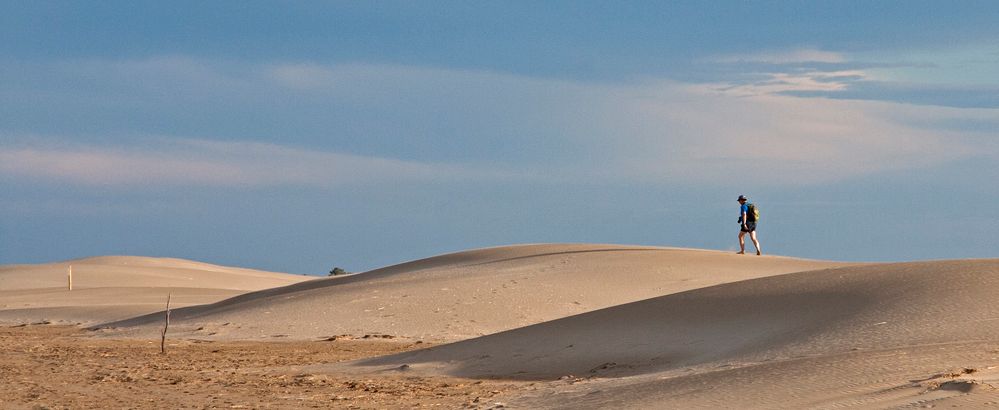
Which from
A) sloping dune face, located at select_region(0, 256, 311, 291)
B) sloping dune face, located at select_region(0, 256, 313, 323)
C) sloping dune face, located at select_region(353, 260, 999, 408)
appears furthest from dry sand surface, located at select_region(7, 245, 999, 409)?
sloping dune face, located at select_region(0, 256, 311, 291)

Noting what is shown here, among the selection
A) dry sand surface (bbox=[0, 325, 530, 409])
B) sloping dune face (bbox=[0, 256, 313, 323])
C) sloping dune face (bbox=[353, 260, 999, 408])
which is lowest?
dry sand surface (bbox=[0, 325, 530, 409])

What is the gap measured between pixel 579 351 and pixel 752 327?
232 cm

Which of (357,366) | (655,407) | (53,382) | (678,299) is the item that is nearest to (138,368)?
(53,382)

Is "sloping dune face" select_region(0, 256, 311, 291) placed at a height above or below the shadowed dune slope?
above

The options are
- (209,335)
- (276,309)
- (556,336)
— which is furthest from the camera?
(276,309)

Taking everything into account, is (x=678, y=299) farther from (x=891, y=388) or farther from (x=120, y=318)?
(x=120, y=318)

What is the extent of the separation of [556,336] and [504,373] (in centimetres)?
164

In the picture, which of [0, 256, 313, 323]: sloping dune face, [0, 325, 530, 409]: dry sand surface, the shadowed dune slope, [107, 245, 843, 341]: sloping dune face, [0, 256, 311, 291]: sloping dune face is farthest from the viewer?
[0, 256, 311, 291]: sloping dune face

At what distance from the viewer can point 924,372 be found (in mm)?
11117

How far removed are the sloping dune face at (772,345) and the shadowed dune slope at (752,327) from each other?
22 mm

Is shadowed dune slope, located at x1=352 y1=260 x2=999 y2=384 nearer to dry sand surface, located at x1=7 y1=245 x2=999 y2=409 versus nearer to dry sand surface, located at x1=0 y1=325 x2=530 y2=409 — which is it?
dry sand surface, located at x1=7 y1=245 x2=999 y2=409

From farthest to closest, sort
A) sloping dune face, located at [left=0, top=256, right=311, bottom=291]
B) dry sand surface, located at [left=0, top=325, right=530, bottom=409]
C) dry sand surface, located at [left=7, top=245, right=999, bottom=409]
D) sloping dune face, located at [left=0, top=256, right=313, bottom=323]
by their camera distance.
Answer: sloping dune face, located at [left=0, top=256, right=311, bottom=291] → sloping dune face, located at [left=0, top=256, right=313, bottom=323] → dry sand surface, located at [left=0, top=325, right=530, bottom=409] → dry sand surface, located at [left=7, top=245, right=999, bottom=409]

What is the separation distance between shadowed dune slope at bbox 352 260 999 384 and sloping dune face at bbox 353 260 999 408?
0.07ft

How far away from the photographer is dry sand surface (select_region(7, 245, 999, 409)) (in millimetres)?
11594
